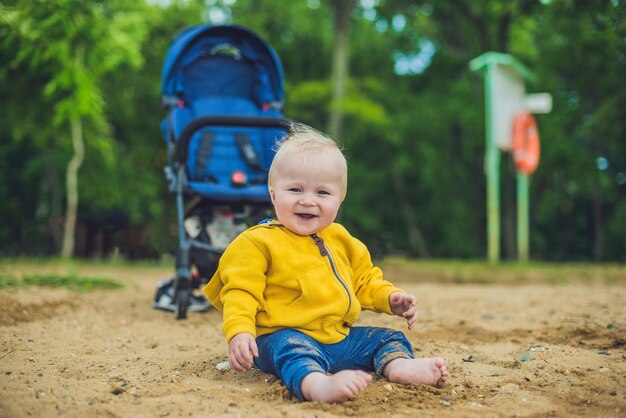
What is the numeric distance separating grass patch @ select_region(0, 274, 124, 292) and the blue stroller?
1.53 metres

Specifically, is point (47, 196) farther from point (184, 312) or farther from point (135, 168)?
point (184, 312)

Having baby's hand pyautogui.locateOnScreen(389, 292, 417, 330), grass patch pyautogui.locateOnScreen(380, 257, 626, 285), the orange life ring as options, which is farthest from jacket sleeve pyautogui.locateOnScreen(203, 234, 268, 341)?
the orange life ring

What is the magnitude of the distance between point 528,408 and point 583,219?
2406 cm

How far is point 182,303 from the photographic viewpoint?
4230 mm

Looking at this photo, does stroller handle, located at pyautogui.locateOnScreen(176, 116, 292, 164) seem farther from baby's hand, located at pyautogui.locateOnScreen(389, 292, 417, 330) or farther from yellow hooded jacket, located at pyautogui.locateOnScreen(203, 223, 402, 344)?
baby's hand, located at pyautogui.locateOnScreen(389, 292, 417, 330)

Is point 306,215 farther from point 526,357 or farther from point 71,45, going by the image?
point 71,45

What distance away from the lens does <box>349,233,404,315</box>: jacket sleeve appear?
2801mm

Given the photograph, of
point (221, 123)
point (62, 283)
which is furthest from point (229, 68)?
point (62, 283)

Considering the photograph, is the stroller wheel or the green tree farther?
the green tree

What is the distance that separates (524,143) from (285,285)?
9.17 m

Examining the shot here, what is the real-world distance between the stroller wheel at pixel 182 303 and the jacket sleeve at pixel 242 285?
1580mm

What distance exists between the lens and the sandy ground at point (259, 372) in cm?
223

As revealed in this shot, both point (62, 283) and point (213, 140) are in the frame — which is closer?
point (213, 140)

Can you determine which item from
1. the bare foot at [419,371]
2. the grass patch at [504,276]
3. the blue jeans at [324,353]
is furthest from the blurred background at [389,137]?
the bare foot at [419,371]
